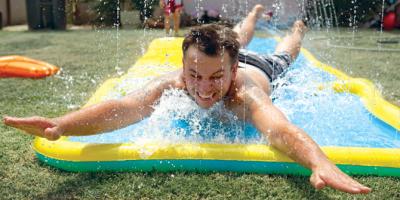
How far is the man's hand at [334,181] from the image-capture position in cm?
172

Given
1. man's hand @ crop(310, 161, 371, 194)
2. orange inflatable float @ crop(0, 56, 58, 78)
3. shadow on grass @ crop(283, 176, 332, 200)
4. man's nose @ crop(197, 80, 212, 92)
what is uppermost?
man's nose @ crop(197, 80, 212, 92)

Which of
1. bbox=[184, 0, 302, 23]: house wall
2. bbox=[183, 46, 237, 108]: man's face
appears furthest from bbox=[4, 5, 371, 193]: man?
bbox=[184, 0, 302, 23]: house wall

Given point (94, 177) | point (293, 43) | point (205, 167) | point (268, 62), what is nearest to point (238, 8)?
point (293, 43)

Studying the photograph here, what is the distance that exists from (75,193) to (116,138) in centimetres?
62

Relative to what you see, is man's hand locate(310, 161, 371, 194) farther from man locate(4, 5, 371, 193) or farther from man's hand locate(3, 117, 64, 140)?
man's hand locate(3, 117, 64, 140)

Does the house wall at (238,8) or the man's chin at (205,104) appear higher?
the man's chin at (205,104)

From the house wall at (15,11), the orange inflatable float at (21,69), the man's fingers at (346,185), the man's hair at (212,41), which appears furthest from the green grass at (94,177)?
the house wall at (15,11)

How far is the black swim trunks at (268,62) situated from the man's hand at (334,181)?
1475 mm

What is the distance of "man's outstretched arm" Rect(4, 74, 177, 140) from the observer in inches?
86.0

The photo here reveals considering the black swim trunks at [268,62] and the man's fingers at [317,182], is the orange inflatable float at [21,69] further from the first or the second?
the man's fingers at [317,182]

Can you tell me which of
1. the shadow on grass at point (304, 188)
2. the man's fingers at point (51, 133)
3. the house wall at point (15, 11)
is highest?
the man's fingers at point (51, 133)

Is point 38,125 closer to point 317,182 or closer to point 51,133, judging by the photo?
point 51,133

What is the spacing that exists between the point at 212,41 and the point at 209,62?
0.12m

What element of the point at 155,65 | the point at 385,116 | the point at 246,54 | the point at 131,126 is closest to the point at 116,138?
the point at 131,126
